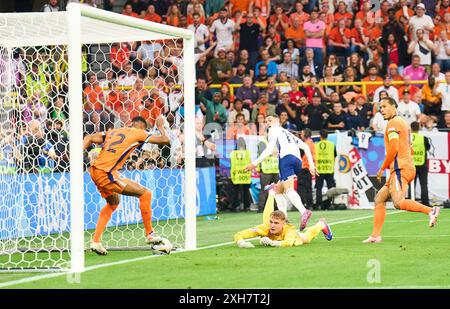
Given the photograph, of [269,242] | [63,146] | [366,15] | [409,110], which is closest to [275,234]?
[269,242]

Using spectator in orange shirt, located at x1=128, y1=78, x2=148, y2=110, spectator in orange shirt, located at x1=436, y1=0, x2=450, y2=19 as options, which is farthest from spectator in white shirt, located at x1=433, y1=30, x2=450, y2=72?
spectator in orange shirt, located at x1=128, y1=78, x2=148, y2=110

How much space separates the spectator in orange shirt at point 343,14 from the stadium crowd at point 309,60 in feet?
0.09

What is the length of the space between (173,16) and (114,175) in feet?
52.5

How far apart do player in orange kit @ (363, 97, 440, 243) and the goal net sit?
2648mm

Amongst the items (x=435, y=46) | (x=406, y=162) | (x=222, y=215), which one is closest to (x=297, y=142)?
(x=406, y=162)

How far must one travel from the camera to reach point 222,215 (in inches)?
964

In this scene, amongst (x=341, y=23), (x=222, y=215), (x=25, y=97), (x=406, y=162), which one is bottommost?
(x=222, y=215)

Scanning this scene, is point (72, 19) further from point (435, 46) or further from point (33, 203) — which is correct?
point (435, 46)

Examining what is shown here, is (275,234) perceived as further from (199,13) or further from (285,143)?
(199,13)

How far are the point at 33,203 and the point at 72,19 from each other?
20.0ft

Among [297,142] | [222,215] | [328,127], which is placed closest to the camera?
[297,142]

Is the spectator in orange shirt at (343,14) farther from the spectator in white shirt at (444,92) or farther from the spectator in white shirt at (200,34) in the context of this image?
the spectator in white shirt at (200,34)

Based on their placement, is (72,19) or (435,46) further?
(435,46)
